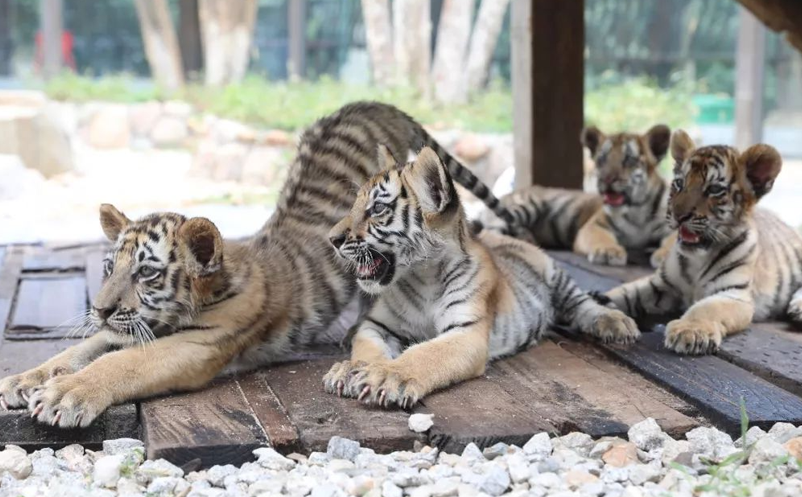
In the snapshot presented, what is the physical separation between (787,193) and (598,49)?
9.13 ft

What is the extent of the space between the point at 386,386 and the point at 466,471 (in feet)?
1.35

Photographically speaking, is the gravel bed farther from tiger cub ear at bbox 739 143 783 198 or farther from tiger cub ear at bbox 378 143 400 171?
tiger cub ear at bbox 739 143 783 198

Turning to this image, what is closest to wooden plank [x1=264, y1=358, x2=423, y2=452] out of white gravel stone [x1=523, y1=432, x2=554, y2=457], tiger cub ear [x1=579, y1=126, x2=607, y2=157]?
white gravel stone [x1=523, y1=432, x2=554, y2=457]

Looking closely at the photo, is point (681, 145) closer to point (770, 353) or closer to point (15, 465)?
point (770, 353)

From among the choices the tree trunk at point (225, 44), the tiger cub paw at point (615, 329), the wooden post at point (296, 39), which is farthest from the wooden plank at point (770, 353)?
the tree trunk at point (225, 44)

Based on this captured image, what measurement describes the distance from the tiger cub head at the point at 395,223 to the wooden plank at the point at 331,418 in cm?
36

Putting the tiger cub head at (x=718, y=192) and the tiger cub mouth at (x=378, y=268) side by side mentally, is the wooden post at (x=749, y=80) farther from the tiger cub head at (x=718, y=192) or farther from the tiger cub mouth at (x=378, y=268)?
the tiger cub mouth at (x=378, y=268)

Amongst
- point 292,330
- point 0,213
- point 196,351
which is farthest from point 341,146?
point 0,213

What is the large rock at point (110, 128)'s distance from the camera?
10023mm

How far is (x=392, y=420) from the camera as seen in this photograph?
2633mm

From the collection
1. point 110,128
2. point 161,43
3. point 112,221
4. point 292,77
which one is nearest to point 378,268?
point 112,221

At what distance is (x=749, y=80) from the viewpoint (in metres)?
9.25

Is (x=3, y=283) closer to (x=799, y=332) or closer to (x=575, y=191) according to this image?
(x=575, y=191)

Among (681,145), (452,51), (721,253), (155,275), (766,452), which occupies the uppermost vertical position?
(452,51)
